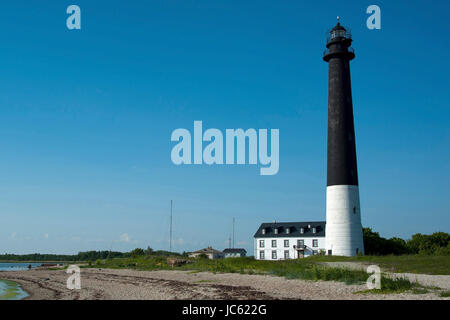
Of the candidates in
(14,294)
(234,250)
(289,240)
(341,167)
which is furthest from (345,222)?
(234,250)

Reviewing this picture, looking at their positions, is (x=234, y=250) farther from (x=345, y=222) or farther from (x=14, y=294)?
(x=14, y=294)

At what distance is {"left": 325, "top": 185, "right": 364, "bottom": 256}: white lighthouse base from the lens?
38094 mm

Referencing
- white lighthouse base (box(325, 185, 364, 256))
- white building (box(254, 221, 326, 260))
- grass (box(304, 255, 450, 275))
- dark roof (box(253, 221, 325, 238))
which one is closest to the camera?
grass (box(304, 255, 450, 275))

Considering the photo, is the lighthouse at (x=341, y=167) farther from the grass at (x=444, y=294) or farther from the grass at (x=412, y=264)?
the grass at (x=444, y=294)

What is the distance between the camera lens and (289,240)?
226ft

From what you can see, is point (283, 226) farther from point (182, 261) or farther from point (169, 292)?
point (169, 292)

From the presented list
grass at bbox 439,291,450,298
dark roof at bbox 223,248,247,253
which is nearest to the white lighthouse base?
grass at bbox 439,291,450,298

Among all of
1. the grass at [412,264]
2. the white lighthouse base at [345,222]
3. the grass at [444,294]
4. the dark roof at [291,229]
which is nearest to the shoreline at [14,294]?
the grass at [444,294]

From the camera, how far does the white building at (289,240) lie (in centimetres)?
6688

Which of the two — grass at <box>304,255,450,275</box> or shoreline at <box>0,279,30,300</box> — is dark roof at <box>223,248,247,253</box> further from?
shoreline at <box>0,279,30,300</box>
